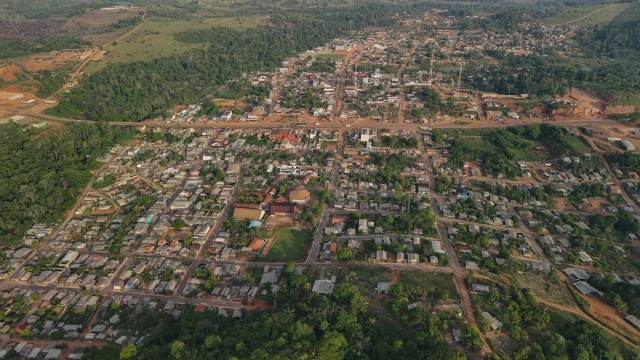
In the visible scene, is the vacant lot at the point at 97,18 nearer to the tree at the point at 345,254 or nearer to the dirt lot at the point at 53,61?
the dirt lot at the point at 53,61

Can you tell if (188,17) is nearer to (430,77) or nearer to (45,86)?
(45,86)

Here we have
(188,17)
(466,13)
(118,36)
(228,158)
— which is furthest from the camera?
(466,13)

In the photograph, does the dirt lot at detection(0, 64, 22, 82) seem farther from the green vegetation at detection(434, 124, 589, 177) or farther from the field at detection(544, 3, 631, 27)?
the field at detection(544, 3, 631, 27)

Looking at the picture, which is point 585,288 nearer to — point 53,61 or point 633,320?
point 633,320

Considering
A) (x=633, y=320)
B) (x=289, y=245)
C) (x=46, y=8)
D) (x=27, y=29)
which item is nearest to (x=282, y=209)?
(x=289, y=245)

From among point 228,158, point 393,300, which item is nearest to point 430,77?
point 228,158

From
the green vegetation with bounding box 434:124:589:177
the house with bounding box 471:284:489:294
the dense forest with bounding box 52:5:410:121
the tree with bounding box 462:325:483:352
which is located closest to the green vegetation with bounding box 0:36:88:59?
the dense forest with bounding box 52:5:410:121
